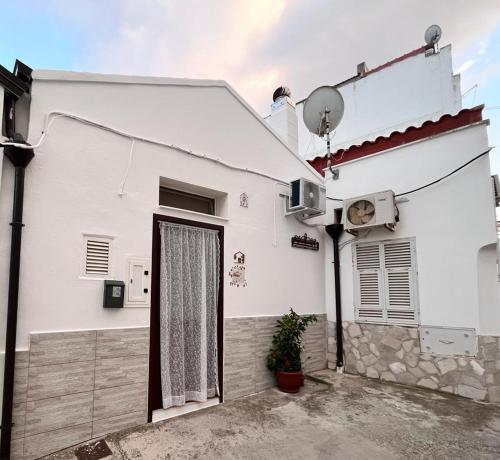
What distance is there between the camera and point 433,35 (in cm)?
842

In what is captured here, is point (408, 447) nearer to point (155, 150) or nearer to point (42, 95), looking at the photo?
point (155, 150)

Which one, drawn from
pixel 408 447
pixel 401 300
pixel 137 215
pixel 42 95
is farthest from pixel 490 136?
pixel 42 95

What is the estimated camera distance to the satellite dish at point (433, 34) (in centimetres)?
830

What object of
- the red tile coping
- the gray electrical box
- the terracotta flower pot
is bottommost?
the terracotta flower pot

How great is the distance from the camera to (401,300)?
A: 5.40 meters

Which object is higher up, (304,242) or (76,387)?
(304,242)

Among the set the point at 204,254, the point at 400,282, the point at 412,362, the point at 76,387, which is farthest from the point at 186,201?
the point at 412,362

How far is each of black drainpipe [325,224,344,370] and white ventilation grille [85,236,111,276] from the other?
4.21 meters

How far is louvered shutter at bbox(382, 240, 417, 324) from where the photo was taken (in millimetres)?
5309

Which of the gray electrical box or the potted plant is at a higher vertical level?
the gray electrical box

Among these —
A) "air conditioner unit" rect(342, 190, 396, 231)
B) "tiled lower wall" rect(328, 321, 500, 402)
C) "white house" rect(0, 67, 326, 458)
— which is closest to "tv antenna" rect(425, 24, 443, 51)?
"air conditioner unit" rect(342, 190, 396, 231)

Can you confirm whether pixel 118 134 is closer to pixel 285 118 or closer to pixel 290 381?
pixel 290 381

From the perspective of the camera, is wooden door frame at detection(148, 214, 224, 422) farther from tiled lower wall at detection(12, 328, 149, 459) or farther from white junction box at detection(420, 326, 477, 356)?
white junction box at detection(420, 326, 477, 356)

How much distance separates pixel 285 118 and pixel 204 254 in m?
4.12
